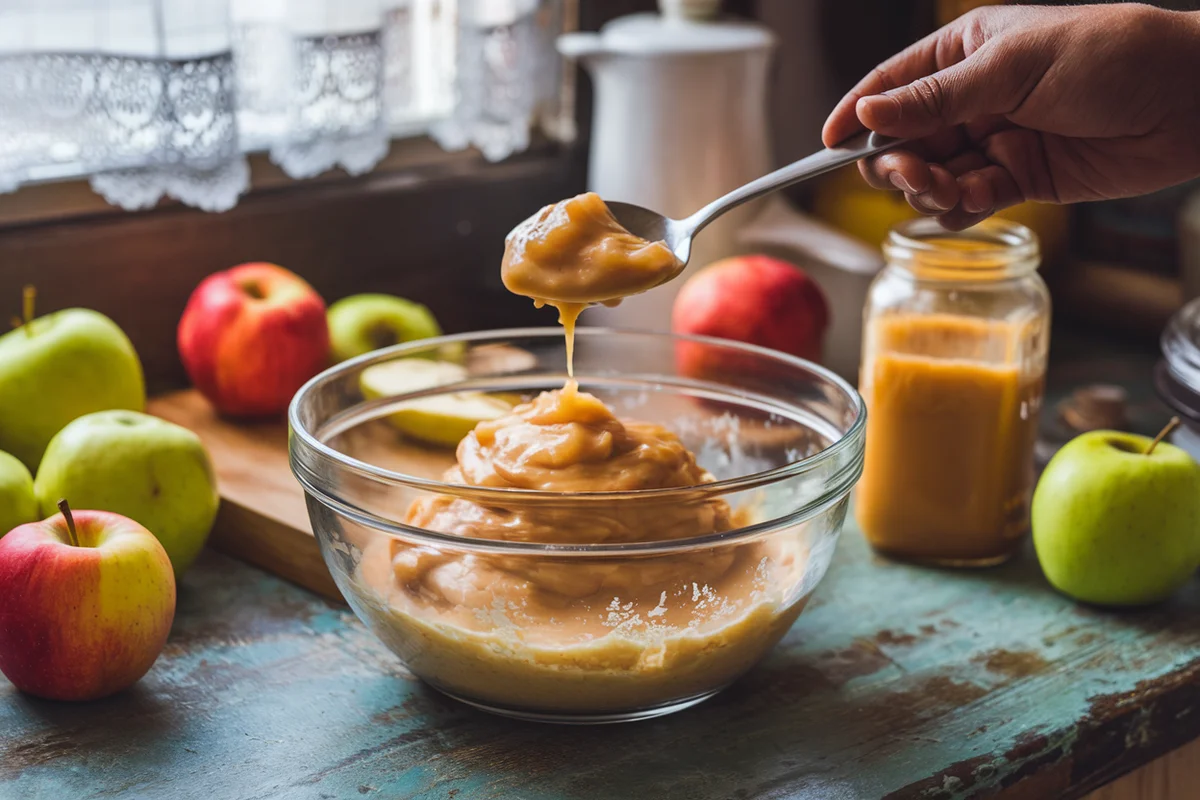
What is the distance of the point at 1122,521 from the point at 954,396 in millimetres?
181

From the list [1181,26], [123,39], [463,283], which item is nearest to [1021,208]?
[463,283]

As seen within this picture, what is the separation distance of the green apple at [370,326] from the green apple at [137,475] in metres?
0.41

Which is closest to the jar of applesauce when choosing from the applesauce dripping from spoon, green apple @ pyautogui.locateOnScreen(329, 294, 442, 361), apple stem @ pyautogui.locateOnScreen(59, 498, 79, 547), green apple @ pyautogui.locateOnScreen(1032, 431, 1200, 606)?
green apple @ pyautogui.locateOnScreen(1032, 431, 1200, 606)

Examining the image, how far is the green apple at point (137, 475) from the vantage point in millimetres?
1071

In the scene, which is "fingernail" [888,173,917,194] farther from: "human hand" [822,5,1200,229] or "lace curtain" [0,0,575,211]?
"lace curtain" [0,0,575,211]

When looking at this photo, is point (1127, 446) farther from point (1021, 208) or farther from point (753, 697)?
point (1021, 208)

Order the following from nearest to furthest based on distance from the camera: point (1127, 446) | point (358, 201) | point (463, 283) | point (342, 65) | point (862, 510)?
point (1127, 446) → point (862, 510) → point (342, 65) → point (358, 201) → point (463, 283)

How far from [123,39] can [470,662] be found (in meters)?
0.83

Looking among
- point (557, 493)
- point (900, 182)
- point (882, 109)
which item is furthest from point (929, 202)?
point (557, 493)

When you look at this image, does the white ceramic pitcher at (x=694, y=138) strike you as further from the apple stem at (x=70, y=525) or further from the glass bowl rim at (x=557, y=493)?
the apple stem at (x=70, y=525)

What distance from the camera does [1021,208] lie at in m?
1.92

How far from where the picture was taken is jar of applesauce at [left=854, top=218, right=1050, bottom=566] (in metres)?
1.17

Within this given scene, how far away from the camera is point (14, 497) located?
1.04 m

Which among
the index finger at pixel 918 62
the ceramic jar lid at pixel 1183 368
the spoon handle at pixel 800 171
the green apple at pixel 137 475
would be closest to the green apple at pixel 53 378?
the green apple at pixel 137 475
